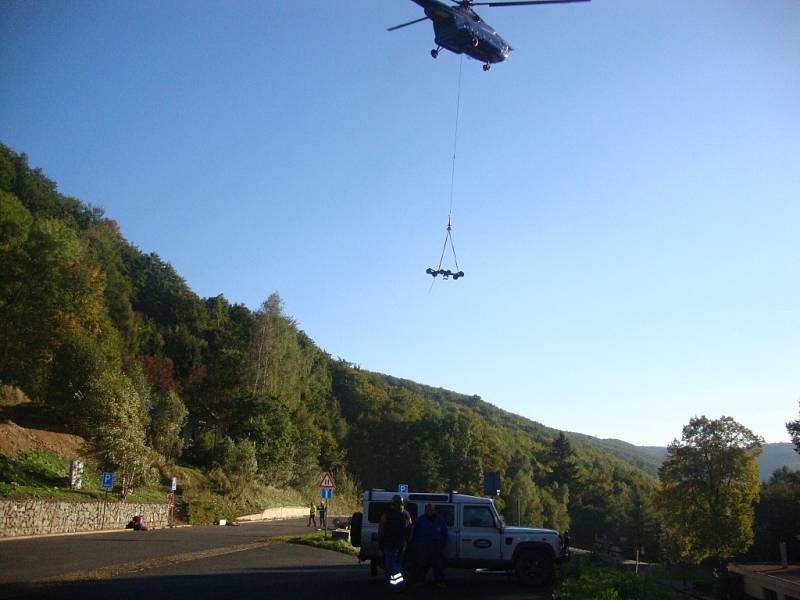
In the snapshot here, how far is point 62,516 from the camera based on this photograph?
27.4m

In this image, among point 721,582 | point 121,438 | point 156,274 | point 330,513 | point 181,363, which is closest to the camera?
point 721,582

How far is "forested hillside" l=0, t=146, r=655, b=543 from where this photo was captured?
43250mm

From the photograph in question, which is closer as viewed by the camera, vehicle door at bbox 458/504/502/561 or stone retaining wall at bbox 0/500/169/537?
vehicle door at bbox 458/504/502/561

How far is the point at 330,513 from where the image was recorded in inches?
2445

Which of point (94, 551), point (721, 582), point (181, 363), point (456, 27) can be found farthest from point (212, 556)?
point (181, 363)

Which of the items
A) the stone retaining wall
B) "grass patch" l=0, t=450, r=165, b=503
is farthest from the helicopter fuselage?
"grass patch" l=0, t=450, r=165, b=503

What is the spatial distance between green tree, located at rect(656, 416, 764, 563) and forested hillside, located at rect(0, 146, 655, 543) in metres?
23.0

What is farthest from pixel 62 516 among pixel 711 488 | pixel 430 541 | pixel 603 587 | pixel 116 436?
pixel 711 488

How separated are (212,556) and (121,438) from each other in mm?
20884

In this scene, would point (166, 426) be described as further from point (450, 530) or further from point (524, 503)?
point (524, 503)

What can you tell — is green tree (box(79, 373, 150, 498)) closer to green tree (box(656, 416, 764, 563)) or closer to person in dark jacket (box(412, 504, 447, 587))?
person in dark jacket (box(412, 504, 447, 587))

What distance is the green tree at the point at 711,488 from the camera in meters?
47.7

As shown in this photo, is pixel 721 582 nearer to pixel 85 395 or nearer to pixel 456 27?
pixel 456 27

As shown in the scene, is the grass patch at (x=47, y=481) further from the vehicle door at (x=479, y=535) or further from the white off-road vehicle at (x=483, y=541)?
the vehicle door at (x=479, y=535)
